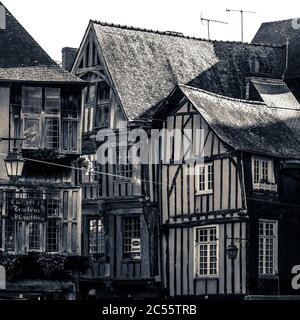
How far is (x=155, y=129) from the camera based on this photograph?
33344 millimetres

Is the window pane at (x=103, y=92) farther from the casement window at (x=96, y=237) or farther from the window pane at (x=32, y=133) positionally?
the window pane at (x=32, y=133)

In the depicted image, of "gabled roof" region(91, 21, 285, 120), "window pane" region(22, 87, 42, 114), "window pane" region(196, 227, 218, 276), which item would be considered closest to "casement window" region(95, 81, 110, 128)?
"gabled roof" region(91, 21, 285, 120)

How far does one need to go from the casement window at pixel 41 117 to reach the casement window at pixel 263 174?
5.73 metres

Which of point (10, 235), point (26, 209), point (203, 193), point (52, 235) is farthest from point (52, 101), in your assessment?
point (203, 193)

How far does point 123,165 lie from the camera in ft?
113

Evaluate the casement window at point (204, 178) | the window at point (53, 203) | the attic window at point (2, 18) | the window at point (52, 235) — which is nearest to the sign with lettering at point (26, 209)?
the window at point (53, 203)

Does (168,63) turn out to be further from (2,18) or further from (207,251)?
(207,251)

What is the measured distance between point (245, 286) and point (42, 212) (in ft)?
19.5

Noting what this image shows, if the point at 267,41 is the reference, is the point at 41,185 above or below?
below

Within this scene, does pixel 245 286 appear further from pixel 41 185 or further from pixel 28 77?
pixel 28 77

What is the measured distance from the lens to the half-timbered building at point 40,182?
93.8ft

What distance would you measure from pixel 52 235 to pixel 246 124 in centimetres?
719
